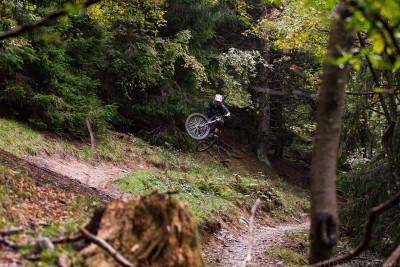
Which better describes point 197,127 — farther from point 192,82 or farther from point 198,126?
point 192,82

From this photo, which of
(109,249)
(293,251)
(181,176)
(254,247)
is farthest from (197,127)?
(109,249)

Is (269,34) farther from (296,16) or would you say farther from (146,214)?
(146,214)

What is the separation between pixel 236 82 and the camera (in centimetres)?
2247

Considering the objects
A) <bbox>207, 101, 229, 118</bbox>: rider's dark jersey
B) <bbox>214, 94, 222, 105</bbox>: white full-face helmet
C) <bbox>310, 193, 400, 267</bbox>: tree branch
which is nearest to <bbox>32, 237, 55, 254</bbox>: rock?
<bbox>310, 193, 400, 267</bbox>: tree branch

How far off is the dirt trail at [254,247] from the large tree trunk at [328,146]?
20.7 feet

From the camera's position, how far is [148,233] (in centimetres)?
415

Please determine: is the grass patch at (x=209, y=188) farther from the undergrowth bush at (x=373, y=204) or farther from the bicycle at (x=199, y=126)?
the undergrowth bush at (x=373, y=204)

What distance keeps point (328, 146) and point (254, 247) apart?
863 cm

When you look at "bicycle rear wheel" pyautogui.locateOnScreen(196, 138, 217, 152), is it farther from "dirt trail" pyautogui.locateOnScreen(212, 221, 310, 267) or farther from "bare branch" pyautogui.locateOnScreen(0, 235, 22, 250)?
"bare branch" pyautogui.locateOnScreen(0, 235, 22, 250)

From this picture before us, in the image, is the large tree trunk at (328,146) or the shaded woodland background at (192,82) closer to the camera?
the large tree trunk at (328,146)

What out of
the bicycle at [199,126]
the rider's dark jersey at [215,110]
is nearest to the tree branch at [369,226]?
the rider's dark jersey at [215,110]

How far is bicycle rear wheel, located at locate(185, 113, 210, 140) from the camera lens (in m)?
18.2

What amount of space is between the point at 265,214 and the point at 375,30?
14.1m

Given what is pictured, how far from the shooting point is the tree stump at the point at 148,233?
4.01 m
